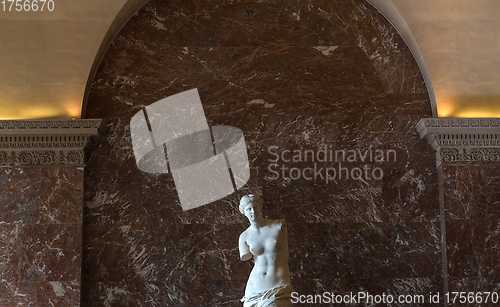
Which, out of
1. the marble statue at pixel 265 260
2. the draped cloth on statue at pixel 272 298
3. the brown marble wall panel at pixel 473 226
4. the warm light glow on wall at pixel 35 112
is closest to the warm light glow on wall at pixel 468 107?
the brown marble wall panel at pixel 473 226

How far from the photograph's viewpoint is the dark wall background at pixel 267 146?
762cm

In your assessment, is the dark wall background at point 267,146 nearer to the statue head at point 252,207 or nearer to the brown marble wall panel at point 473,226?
the brown marble wall panel at point 473,226

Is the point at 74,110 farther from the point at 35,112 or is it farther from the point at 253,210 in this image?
the point at 253,210

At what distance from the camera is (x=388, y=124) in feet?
26.4

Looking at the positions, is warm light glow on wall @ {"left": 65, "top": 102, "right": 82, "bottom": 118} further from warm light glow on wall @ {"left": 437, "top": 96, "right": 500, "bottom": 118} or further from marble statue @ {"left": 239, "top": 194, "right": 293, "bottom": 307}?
warm light glow on wall @ {"left": 437, "top": 96, "right": 500, "bottom": 118}

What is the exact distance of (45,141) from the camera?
7570mm

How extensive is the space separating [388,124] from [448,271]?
2.18m

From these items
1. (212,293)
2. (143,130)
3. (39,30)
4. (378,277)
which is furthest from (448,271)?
(39,30)

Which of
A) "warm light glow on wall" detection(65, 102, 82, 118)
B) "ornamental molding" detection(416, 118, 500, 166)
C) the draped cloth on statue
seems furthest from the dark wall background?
the draped cloth on statue

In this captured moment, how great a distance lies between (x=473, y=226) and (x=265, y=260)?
11.4 feet

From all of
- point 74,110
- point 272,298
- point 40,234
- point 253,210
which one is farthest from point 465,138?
point 40,234

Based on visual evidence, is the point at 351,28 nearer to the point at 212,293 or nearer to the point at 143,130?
the point at 143,130

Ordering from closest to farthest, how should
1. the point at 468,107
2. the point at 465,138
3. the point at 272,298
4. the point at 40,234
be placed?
the point at 272,298 → the point at 40,234 → the point at 465,138 → the point at 468,107

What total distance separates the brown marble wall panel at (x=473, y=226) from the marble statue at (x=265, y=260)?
119 inches
